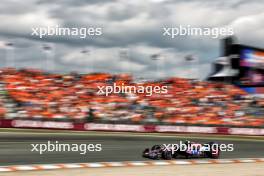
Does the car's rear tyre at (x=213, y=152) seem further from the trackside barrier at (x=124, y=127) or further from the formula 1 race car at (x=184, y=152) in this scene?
the trackside barrier at (x=124, y=127)

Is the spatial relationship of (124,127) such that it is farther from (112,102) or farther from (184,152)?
(184,152)

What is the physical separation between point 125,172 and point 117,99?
22.1 meters

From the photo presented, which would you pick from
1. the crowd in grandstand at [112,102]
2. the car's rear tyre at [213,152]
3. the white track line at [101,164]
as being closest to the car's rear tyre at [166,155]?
the white track line at [101,164]

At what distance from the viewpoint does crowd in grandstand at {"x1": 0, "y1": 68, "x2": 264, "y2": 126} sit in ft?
100

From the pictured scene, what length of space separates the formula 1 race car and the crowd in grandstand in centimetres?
1586

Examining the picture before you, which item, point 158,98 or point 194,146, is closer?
point 194,146

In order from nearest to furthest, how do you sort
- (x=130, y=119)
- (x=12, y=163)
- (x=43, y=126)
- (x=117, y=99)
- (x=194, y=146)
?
(x=12, y=163) < (x=194, y=146) < (x=43, y=126) < (x=130, y=119) < (x=117, y=99)

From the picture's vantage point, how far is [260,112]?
38.1 meters

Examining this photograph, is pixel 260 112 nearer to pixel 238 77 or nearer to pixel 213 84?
pixel 213 84

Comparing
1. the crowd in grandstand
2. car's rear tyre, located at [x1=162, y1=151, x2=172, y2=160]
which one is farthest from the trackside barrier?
car's rear tyre, located at [x1=162, y1=151, x2=172, y2=160]

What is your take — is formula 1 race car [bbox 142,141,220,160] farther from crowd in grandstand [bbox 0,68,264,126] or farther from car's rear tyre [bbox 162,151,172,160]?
crowd in grandstand [bbox 0,68,264,126]

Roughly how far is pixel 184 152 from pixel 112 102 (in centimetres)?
1870

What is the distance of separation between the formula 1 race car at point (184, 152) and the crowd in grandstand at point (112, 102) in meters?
15.9

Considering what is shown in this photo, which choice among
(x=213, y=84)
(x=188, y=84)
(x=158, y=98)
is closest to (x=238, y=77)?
(x=213, y=84)
